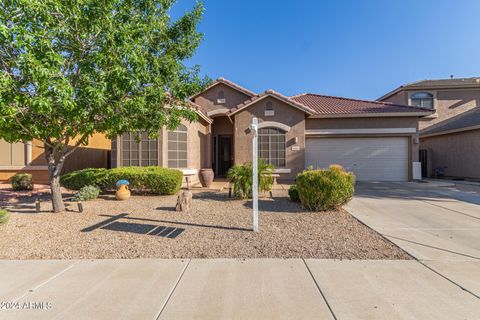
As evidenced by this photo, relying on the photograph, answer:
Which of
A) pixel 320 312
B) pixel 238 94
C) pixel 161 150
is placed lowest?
pixel 320 312

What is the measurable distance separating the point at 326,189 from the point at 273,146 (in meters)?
7.82

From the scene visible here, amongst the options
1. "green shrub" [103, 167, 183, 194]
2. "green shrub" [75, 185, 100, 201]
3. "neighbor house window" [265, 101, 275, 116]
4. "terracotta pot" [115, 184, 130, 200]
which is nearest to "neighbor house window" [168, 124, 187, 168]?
"green shrub" [103, 167, 183, 194]

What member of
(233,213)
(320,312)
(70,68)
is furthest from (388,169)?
(70,68)

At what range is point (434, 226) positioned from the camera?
20.7ft

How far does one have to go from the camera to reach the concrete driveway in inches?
161

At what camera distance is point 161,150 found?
41.7ft

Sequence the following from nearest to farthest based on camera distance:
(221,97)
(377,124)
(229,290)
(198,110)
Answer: (229,290) < (198,110) < (377,124) < (221,97)

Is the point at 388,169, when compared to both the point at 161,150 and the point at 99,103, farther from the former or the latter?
the point at 99,103

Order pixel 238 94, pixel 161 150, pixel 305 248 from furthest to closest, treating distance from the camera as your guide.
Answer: pixel 238 94, pixel 161 150, pixel 305 248

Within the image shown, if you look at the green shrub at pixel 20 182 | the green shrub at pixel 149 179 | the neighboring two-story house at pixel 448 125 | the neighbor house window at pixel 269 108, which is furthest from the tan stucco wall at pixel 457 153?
the green shrub at pixel 20 182

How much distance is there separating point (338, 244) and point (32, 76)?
6.91m

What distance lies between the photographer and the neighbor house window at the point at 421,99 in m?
22.4

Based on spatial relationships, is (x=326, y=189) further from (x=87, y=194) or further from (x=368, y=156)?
(x=368, y=156)

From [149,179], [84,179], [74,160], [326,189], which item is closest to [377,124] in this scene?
[326,189]
